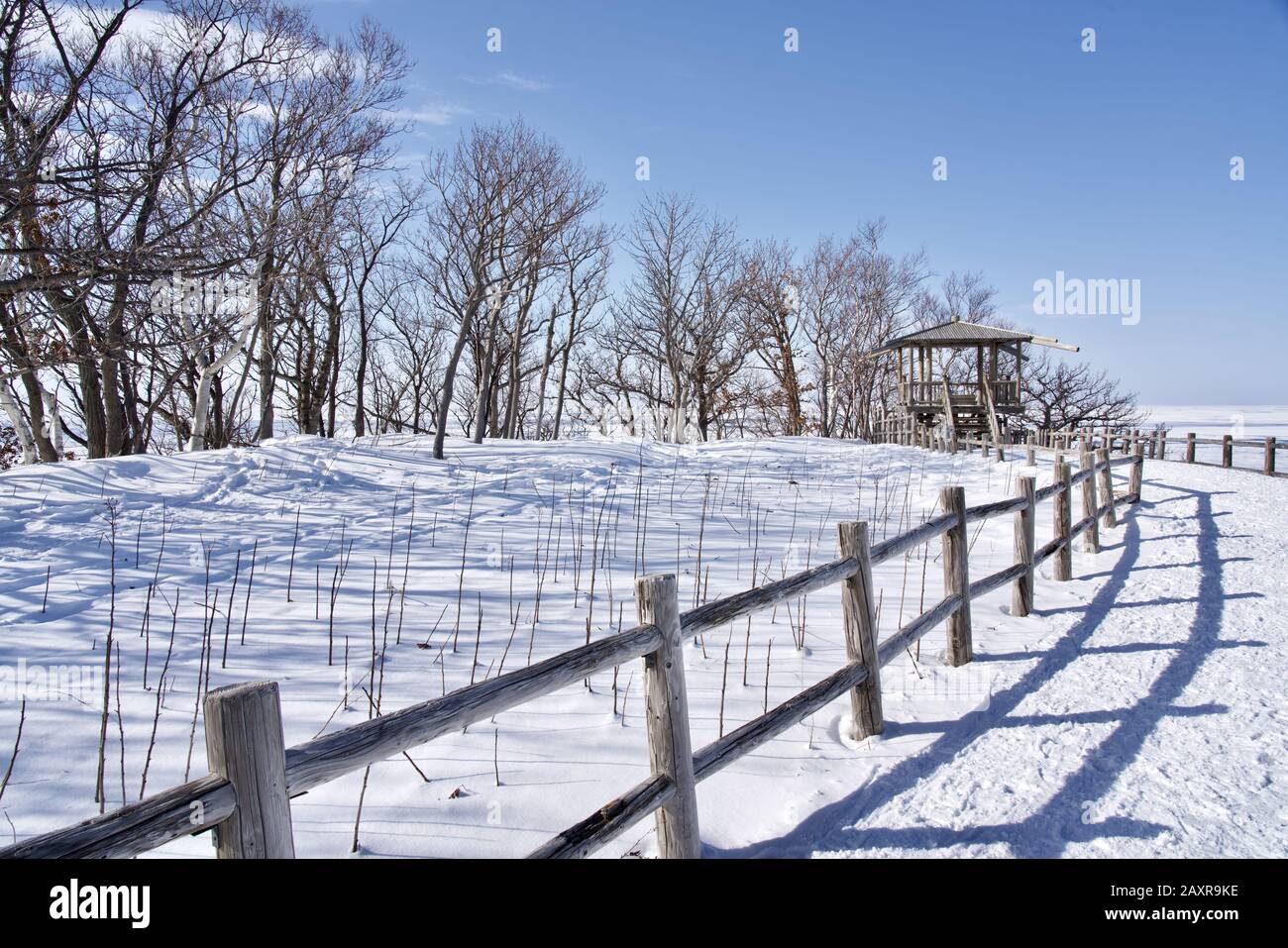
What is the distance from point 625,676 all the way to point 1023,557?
3.62 metres

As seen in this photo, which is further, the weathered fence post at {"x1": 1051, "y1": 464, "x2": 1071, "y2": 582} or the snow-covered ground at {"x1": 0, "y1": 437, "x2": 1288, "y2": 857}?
the weathered fence post at {"x1": 1051, "y1": 464, "x2": 1071, "y2": 582}

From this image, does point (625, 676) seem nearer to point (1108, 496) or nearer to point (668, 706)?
point (668, 706)

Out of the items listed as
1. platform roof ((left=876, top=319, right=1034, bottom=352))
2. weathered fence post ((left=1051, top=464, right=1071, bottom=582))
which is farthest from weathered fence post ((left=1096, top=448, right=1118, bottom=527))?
platform roof ((left=876, top=319, right=1034, bottom=352))

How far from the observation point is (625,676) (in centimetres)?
494

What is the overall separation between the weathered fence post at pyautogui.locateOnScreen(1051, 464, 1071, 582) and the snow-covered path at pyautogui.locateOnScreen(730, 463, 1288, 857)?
37.6 inches

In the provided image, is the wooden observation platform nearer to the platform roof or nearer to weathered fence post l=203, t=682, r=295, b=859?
the platform roof

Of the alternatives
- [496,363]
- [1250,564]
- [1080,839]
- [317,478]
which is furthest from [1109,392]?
[1080,839]

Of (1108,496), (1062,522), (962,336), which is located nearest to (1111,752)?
(1062,522)

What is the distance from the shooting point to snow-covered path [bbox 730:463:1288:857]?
288cm

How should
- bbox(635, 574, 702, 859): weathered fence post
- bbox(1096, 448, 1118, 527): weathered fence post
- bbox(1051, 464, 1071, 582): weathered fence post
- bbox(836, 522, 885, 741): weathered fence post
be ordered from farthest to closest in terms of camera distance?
bbox(1096, 448, 1118, 527): weathered fence post < bbox(1051, 464, 1071, 582): weathered fence post < bbox(836, 522, 885, 741): weathered fence post < bbox(635, 574, 702, 859): weathered fence post

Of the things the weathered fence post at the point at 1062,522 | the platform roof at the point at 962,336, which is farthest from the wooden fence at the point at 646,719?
the platform roof at the point at 962,336

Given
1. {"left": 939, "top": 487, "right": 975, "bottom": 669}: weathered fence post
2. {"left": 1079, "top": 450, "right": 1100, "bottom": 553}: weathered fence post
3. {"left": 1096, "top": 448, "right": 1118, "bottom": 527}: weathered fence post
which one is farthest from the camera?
{"left": 1096, "top": 448, "right": 1118, "bottom": 527}: weathered fence post
